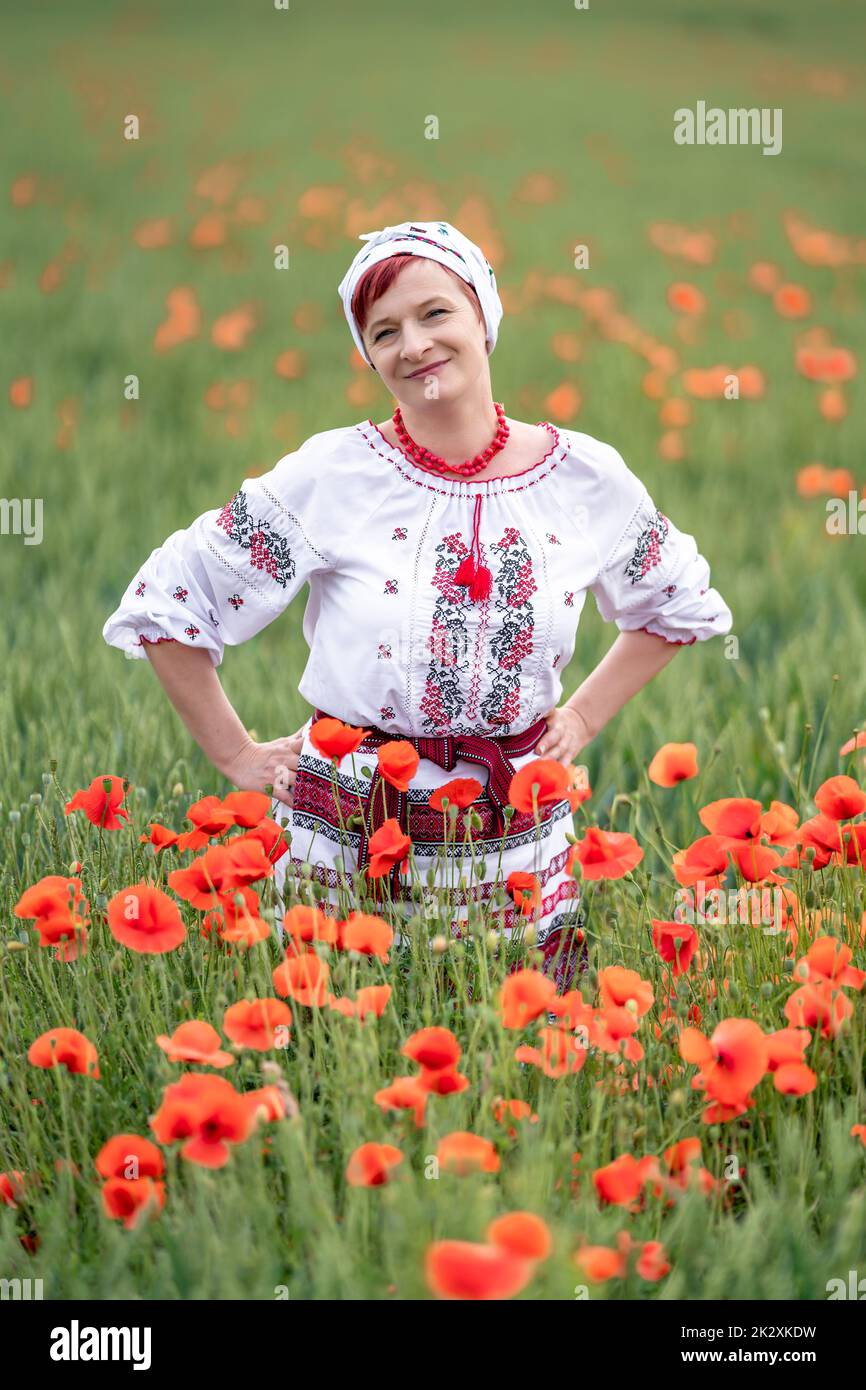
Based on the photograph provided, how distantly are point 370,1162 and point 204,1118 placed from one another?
7.4 inches

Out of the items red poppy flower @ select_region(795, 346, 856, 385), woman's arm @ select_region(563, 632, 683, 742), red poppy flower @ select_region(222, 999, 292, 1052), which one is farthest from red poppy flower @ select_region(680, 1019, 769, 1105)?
red poppy flower @ select_region(795, 346, 856, 385)

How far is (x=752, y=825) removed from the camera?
2207mm

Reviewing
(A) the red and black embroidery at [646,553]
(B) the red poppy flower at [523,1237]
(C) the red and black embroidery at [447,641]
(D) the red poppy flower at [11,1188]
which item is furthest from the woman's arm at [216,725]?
(B) the red poppy flower at [523,1237]

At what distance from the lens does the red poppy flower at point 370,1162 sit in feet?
5.29

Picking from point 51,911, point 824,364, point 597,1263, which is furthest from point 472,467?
point 824,364

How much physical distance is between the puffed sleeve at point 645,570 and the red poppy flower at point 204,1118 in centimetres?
120

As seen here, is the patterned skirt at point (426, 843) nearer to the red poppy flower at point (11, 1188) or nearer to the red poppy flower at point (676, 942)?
the red poppy flower at point (676, 942)

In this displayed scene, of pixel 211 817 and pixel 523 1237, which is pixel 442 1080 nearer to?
pixel 523 1237

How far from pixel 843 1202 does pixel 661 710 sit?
2.02 metres

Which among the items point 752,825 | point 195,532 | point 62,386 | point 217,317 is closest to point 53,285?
point 217,317

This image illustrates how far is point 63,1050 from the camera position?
181cm

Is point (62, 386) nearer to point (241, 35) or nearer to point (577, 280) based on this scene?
point (577, 280)
